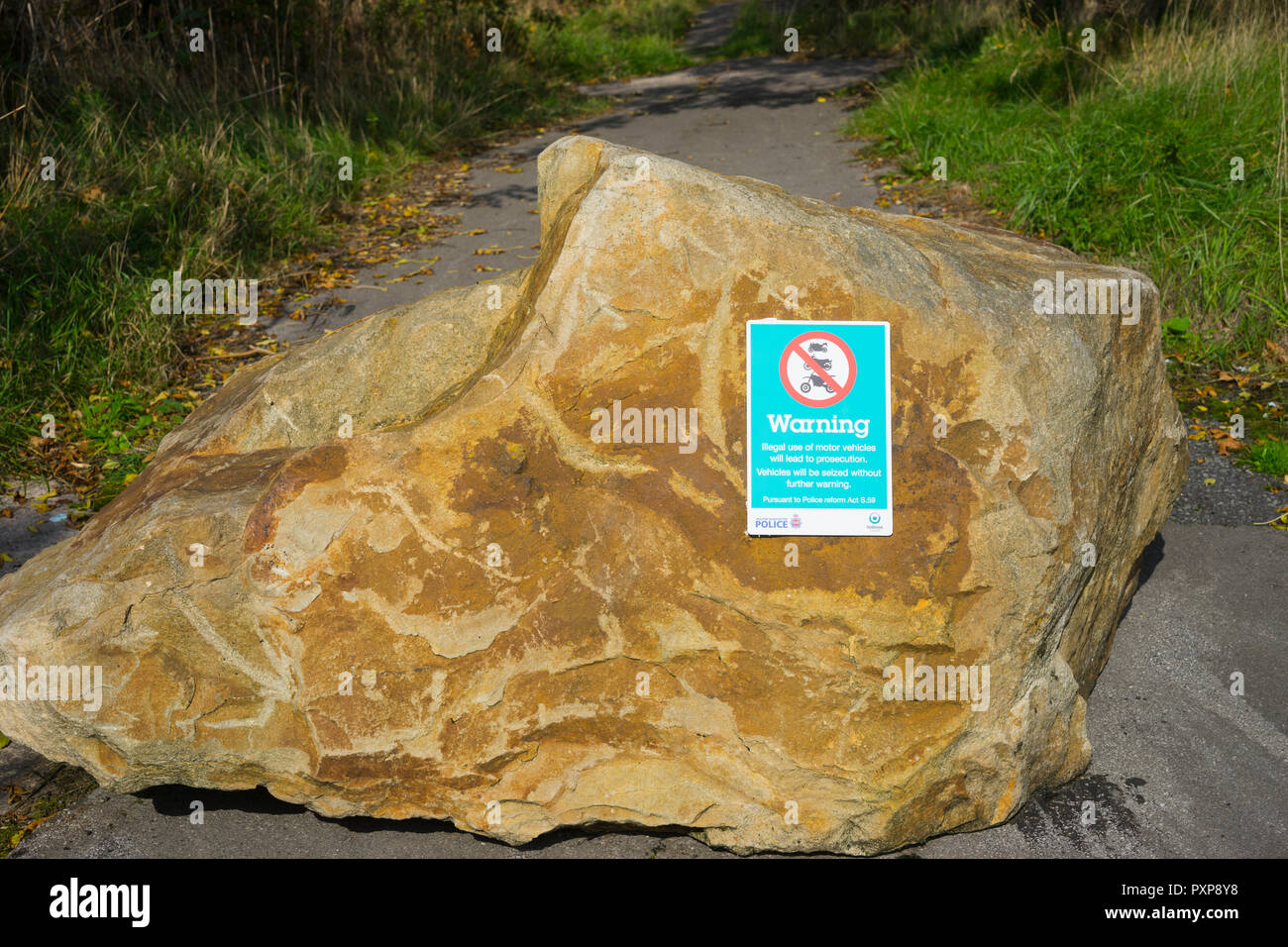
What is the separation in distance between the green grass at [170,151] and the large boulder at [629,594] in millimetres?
2607

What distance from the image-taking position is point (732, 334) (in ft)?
9.57

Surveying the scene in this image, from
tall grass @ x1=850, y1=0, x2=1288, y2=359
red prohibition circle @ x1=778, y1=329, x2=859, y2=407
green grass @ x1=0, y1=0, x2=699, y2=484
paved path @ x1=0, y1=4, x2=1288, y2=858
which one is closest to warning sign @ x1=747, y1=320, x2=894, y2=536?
red prohibition circle @ x1=778, y1=329, x2=859, y2=407

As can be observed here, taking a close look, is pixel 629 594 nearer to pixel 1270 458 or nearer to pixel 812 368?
pixel 812 368

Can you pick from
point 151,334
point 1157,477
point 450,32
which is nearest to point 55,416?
point 151,334

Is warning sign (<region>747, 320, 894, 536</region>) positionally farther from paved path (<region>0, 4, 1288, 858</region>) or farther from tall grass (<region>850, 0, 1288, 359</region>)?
tall grass (<region>850, 0, 1288, 359</region>)

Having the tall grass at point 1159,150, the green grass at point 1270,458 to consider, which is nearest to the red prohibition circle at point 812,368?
the green grass at point 1270,458

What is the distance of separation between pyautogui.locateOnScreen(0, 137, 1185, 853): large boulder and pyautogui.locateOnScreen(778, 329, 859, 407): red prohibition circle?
8cm

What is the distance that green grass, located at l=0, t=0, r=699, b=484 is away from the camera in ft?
19.3

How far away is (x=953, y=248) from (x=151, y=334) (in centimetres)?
471

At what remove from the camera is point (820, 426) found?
2.89 meters

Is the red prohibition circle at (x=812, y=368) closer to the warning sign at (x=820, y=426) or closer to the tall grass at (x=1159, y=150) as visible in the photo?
the warning sign at (x=820, y=426)

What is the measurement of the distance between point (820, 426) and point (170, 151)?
6.25 m

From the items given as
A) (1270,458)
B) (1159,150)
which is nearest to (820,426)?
(1270,458)

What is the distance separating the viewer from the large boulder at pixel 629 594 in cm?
285
